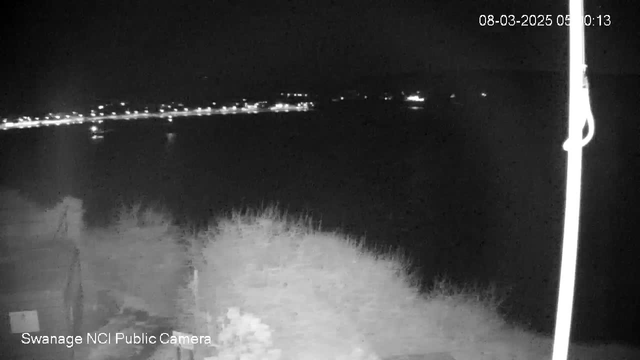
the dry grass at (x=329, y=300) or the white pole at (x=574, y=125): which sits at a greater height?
the white pole at (x=574, y=125)

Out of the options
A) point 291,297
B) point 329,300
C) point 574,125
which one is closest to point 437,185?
point 329,300

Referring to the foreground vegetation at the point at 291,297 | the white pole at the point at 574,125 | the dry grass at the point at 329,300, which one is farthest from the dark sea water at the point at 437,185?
the white pole at the point at 574,125

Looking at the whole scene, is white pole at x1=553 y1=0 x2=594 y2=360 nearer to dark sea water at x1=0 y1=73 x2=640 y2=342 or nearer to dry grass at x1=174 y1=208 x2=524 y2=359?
dry grass at x1=174 y1=208 x2=524 y2=359

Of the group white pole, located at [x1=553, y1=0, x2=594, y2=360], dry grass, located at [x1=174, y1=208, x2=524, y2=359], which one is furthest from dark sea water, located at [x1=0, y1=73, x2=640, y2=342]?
white pole, located at [x1=553, y1=0, x2=594, y2=360]

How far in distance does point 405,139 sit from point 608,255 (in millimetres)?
24967

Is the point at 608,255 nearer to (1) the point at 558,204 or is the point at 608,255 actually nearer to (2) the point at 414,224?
(2) the point at 414,224

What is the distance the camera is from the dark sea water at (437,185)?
7.72 metres

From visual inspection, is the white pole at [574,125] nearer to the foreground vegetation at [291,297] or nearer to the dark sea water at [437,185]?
the foreground vegetation at [291,297]

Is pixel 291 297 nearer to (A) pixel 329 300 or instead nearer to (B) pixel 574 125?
(A) pixel 329 300

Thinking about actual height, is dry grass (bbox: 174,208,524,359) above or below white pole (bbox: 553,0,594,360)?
below

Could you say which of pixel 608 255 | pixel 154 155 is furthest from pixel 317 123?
pixel 608 255

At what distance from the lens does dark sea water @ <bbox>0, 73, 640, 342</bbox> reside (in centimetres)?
772

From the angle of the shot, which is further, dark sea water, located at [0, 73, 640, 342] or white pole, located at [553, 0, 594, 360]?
dark sea water, located at [0, 73, 640, 342]

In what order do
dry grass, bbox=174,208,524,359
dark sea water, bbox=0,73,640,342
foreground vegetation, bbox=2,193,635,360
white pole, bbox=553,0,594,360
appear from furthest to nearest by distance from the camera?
dark sea water, bbox=0,73,640,342
dry grass, bbox=174,208,524,359
foreground vegetation, bbox=2,193,635,360
white pole, bbox=553,0,594,360
